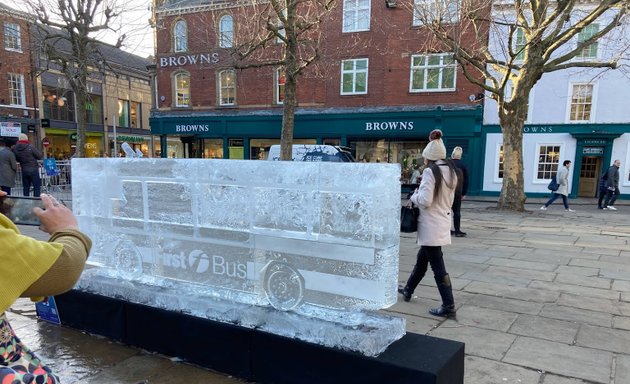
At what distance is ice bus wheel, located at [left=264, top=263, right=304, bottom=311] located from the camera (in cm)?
281

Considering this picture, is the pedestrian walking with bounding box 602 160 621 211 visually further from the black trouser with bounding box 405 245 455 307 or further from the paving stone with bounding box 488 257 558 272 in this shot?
the black trouser with bounding box 405 245 455 307

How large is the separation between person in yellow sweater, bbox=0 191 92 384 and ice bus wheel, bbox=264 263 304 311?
1566mm

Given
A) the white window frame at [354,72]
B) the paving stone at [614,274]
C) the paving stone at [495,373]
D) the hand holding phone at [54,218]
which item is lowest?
the paving stone at [614,274]

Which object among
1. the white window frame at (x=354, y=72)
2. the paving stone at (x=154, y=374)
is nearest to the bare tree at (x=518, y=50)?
the white window frame at (x=354, y=72)

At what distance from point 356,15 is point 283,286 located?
65.1 feet

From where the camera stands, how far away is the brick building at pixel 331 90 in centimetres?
1903

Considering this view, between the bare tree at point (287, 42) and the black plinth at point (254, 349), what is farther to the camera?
the bare tree at point (287, 42)

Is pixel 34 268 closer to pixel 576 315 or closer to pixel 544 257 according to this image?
pixel 576 315

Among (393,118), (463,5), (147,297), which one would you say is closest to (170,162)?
(147,297)

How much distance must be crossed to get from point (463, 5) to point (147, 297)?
12681 millimetres

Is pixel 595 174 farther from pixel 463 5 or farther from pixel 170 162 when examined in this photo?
pixel 170 162

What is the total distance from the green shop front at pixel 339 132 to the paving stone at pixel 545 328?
51.6 ft

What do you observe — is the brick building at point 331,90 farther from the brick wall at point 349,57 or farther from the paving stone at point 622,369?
the paving stone at point 622,369

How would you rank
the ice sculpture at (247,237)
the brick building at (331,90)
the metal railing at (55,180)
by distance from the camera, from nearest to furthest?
the ice sculpture at (247,237), the metal railing at (55,180), the brick building at (331,90)
